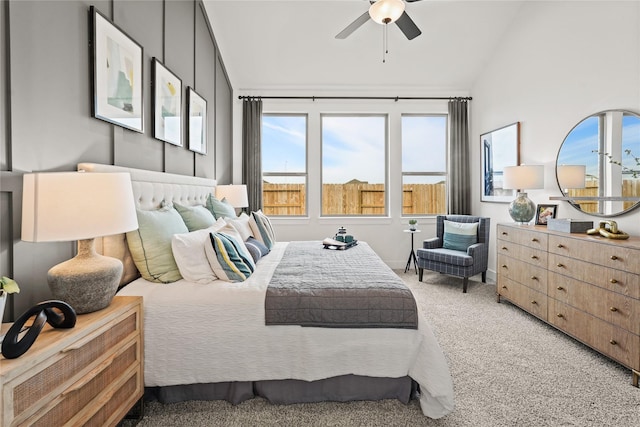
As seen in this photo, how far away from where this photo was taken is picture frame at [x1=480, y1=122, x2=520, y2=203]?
12.9 ft

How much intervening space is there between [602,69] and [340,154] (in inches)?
125

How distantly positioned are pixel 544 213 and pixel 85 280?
3851 millimetres

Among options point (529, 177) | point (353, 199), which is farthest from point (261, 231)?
point (529, 177)

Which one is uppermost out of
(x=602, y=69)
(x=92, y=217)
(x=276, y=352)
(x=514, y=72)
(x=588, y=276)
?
(x=514, y=72)

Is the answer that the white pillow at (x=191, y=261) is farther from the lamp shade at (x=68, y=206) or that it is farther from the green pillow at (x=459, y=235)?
the green pillow at (x=459, y=235)

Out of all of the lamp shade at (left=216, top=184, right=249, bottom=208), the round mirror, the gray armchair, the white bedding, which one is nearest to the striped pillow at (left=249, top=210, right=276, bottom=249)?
the lamp shade at (left=216, top=184, right=249, bottom=208)

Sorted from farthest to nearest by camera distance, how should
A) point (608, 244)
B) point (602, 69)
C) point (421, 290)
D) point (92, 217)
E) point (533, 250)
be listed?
point (421, 290)
point (533, 250)
point (602, 69)
point (608, 244)
point (92, 217)

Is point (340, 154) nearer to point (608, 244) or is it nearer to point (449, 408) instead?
point (608, 244)

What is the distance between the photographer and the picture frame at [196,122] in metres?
3.24

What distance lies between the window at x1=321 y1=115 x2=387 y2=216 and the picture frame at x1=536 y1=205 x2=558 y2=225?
2197 millimetres

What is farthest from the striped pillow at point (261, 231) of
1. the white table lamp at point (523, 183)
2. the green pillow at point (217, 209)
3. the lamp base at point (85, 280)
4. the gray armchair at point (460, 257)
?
the white table lamp at point (523, 183)

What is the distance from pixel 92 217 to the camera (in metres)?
1.34

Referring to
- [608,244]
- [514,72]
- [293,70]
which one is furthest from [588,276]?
[293,70]

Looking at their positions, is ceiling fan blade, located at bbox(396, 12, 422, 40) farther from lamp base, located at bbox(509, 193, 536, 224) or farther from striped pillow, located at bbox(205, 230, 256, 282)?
striped pillow, located at bbox(205, 230, 256, 282)
